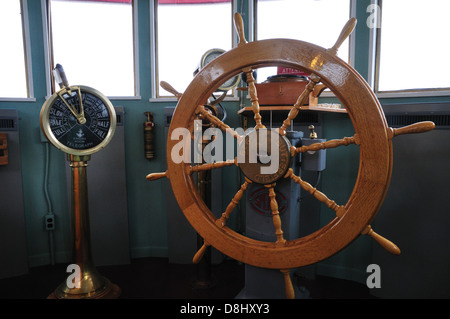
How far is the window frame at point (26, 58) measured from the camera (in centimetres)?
248

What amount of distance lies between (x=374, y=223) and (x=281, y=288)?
1.05 m

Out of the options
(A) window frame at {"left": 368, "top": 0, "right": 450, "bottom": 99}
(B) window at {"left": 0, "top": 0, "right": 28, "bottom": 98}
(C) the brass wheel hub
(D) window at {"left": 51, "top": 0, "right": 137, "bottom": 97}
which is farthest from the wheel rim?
(B) window at {"left": 0, "top": 0, "right": 28, "bottom": 98}

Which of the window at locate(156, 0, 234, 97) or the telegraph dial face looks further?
the window at locate(156, 0, 234, 97)

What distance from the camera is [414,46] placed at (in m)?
2.16

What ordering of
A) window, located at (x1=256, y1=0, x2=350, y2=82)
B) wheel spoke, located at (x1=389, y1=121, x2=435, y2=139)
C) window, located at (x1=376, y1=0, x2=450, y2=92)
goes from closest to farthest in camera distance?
1. wheel spoke, located at (x1=389, y1=121, x2=435, y2=139)
2. window, located at (x1=376, y1=0, x2=450, y2=92)
3. window, located at (x1=256, y1=0, x2=350, y2=82)

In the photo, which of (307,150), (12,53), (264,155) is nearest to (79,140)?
(12,53)

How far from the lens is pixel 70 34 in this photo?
2607 millimetres

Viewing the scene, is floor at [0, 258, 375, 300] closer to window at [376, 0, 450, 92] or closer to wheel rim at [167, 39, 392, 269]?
wheel rim at [167, 39, 392, 269]

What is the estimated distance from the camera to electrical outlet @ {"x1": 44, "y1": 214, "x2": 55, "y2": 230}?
2629 mm

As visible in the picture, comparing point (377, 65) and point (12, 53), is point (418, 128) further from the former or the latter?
point (12, 53)

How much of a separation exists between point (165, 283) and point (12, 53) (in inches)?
88.9

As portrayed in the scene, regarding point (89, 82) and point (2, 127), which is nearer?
point (2, 127)

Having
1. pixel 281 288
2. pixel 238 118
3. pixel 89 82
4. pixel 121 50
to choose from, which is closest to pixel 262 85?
pixel 238 118

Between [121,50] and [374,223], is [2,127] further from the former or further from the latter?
[374,223]
